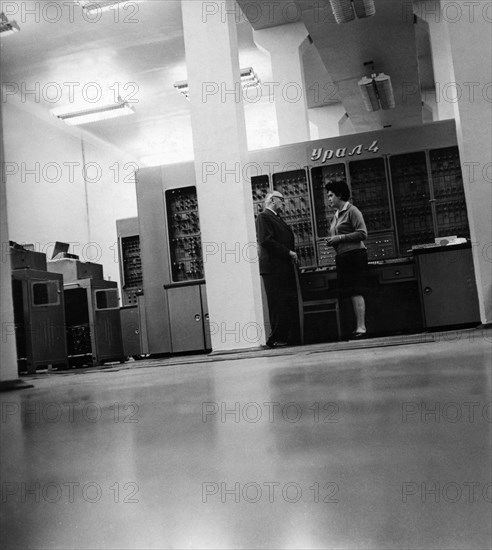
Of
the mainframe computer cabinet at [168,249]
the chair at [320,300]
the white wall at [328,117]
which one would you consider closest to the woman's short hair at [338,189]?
the chair at [320,300]

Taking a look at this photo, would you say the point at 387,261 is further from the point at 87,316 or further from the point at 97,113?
the point at 97,113

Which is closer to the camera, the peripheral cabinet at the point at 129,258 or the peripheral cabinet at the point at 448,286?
the peripheral cabinet at the point at 448,286

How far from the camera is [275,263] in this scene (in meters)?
6.22

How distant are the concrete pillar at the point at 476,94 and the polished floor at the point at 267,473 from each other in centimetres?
445

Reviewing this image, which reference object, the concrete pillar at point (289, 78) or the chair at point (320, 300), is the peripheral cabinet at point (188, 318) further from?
the concrete pillar at point (289, 78)

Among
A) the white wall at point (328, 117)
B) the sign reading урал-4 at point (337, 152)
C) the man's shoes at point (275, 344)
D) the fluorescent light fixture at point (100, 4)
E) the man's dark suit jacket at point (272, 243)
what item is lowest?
the man's shoes at point (275, 344)

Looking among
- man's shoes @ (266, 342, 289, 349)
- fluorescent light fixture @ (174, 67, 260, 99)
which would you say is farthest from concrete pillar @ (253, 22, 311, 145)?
man's shoes @ (266, 342, 289, 349)

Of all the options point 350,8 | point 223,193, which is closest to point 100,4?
point 350,8

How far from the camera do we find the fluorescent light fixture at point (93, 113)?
11827 mm

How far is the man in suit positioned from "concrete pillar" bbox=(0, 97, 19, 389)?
3.41 m

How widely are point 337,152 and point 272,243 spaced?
10.0 ft

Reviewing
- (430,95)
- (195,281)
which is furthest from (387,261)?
(430,95)

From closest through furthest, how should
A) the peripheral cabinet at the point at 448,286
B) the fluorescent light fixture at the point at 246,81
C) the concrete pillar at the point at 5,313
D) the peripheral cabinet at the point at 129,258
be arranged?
the concrete pillar at the point at 5,313
the peripheral cabinet at the point at 448,286
the fluorescent light fixture at the point at 246,81
the peripheral cabinet at the point at 129,258

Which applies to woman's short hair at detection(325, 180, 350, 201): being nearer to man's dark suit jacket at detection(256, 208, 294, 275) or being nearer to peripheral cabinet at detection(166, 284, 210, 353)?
man's dark suit jacket at detection(256, 208, 294, 275)
